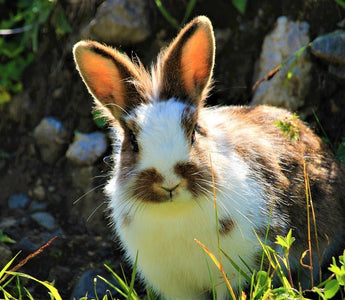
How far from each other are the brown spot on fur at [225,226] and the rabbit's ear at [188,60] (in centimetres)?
73

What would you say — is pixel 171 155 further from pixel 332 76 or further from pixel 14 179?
pixel 14 179

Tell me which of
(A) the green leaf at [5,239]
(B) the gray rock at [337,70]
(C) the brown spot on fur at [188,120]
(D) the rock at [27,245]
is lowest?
(D) the rock at [27,245]

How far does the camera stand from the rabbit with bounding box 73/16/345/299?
328 centimetres

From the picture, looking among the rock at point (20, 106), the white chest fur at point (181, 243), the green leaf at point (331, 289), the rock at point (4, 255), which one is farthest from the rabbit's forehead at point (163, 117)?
the rock at point (20, 106)

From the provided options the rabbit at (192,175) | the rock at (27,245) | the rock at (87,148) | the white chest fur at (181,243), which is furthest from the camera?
the rock at (87,148)

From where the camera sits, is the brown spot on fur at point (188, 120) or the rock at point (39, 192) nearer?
the brown spot on fur at point (188, 120)

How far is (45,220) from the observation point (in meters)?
5.08

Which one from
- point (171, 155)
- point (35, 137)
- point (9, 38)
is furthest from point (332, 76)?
point (9, 38)

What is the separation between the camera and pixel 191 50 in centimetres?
365

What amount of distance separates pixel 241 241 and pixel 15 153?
2.74 meters

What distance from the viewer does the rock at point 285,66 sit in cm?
499

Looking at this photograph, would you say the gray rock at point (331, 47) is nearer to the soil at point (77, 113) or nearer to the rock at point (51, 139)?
the soil at point (77, 113)

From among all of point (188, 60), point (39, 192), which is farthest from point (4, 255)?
point (188, 60)

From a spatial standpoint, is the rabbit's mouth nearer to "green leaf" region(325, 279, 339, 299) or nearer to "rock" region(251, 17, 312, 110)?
"green leaf" region(325, 279, 339, 299)
